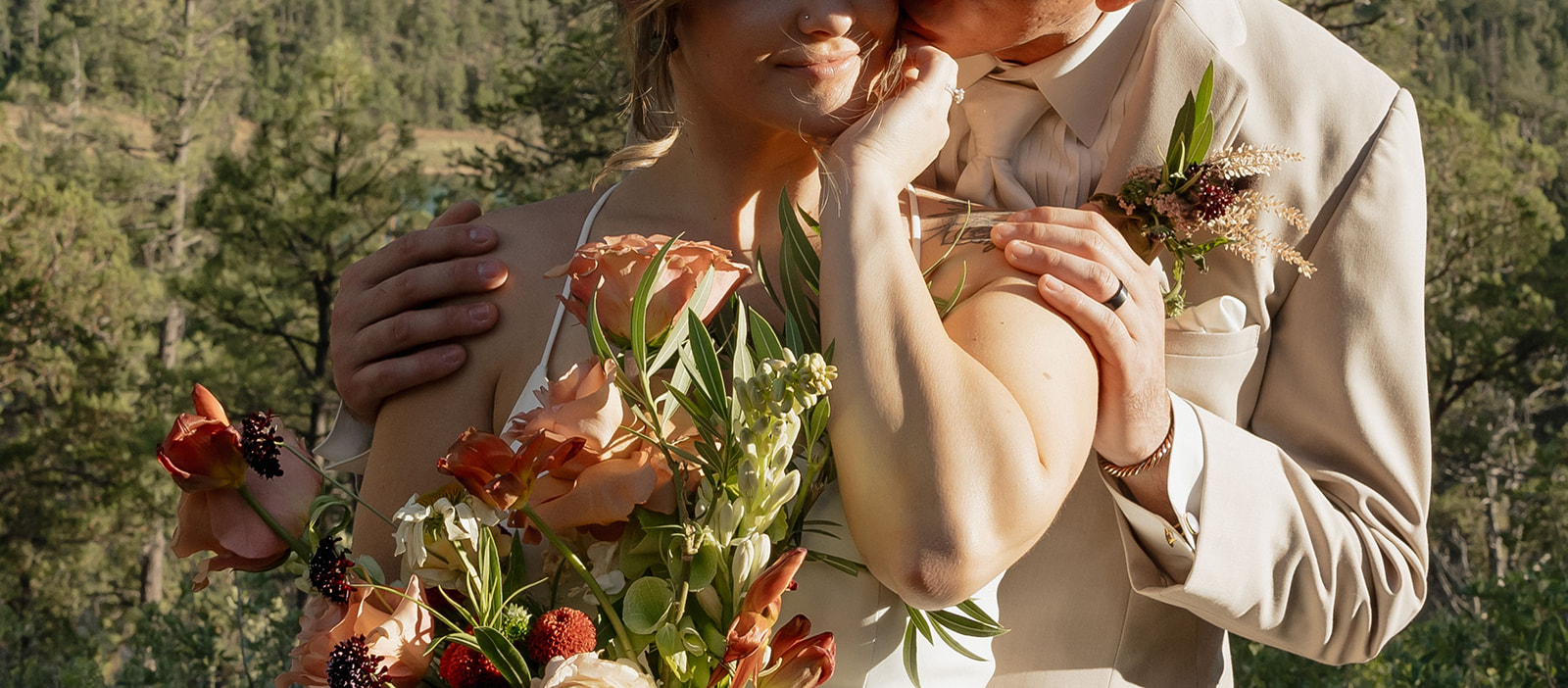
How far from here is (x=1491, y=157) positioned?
Answer: 19234 mm

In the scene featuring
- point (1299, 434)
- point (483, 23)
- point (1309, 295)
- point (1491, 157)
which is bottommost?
point (483, 23)

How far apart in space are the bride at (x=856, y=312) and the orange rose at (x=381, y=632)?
1.68 ft

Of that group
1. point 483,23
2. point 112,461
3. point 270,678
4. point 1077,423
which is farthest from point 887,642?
point 483,23

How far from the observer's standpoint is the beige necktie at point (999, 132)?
2451mm

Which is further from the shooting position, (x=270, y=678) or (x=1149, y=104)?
(x=270, y=678)

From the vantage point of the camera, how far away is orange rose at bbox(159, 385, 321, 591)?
4.95ft

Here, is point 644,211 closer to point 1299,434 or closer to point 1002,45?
point 1002,45

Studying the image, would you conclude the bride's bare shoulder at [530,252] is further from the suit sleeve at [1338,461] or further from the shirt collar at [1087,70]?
the suit sleeve at [1338,461]

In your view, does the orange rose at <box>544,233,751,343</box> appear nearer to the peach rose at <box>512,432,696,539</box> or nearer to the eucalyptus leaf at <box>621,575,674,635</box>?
the peach rose at <box>512,432,696,539</box>

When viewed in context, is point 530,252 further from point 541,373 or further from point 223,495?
point 223,495

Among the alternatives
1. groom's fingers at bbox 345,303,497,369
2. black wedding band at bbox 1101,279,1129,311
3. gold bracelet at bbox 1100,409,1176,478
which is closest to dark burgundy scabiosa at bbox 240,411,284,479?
groom's fingers at bbox 345,303,497,369

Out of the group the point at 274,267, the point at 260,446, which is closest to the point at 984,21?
the point at 260,446

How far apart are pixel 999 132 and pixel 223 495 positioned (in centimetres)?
149

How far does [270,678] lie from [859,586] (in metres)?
4.78
